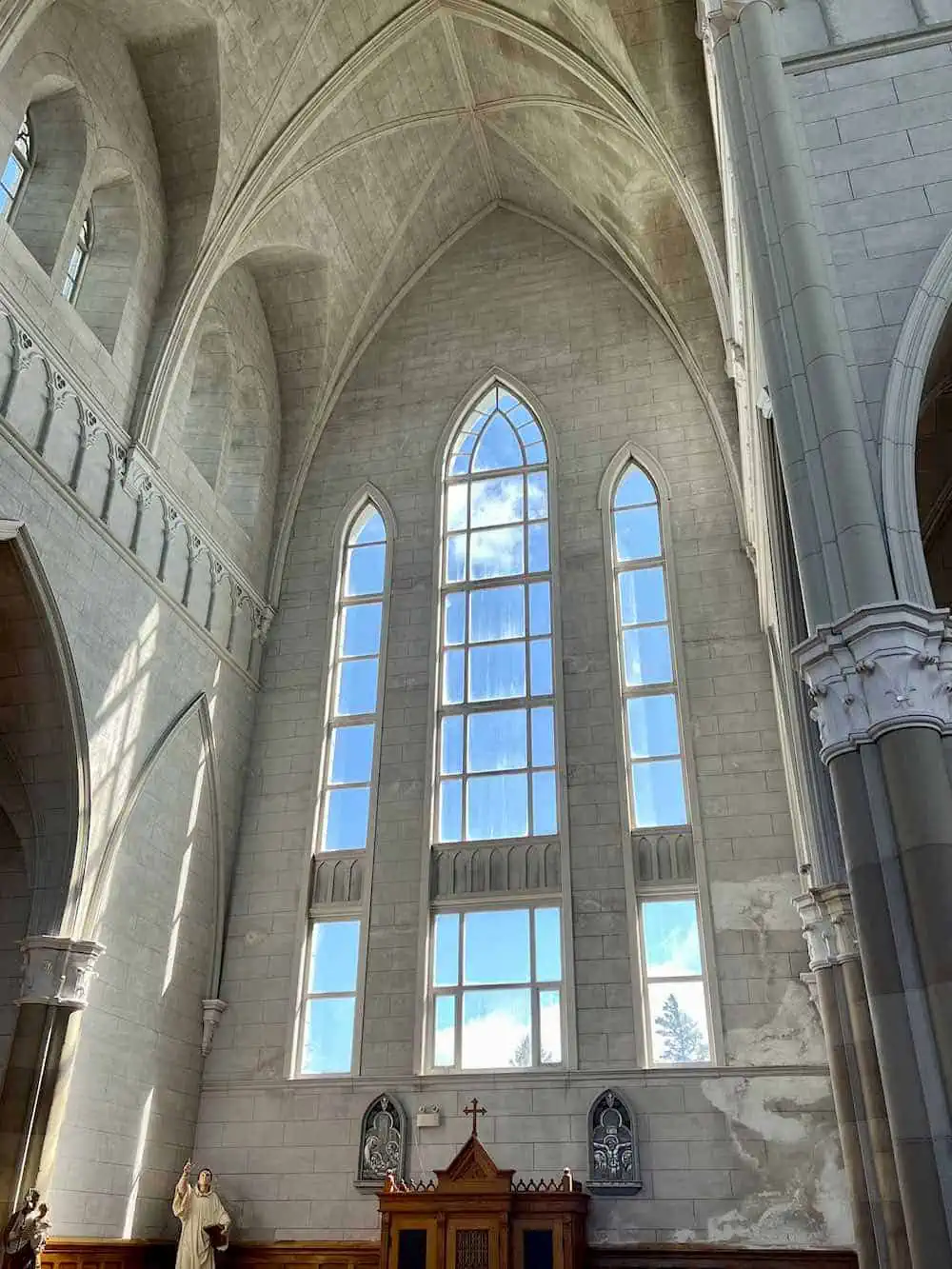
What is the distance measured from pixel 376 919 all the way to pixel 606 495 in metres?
6.69

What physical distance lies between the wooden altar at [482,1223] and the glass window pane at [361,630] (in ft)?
23.2

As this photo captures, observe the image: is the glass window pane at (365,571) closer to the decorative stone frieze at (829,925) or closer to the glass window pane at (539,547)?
the glass window pane at (539,547)

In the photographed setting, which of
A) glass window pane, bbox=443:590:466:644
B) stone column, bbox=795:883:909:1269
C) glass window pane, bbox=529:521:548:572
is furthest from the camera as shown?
glass window pane, bbox=529:521:548:572

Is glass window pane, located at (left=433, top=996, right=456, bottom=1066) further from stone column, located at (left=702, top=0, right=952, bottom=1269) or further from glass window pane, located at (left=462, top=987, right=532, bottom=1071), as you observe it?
stone column, located at (left=702, top=0, right=952, bottom=1269)

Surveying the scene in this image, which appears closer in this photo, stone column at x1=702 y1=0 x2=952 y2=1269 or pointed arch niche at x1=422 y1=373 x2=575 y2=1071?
stone column at x1=702 y1=0 x2=952 y2=1269

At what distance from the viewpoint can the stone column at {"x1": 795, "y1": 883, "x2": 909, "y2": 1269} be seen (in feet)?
27.8

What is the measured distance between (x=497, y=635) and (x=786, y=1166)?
24.3 feet

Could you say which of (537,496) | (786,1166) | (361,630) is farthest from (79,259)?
(786,1166)

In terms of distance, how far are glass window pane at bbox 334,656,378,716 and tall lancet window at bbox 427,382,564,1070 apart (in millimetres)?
1017

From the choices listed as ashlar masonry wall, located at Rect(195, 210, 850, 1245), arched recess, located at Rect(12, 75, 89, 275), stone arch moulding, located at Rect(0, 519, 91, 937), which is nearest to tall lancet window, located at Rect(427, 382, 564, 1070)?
ashlar masonry wall, located at Rect(195, 210, 850, 1245)

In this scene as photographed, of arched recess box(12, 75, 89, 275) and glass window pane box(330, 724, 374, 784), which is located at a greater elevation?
arched recess box(12, 75, 89, 275)

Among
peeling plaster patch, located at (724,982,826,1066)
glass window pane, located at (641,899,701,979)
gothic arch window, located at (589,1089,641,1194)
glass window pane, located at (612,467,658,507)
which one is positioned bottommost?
gothic arch window, located at (589,1089,641,1194)

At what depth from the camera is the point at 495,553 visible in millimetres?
15703

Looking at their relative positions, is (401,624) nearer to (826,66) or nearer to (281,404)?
(281,404)
